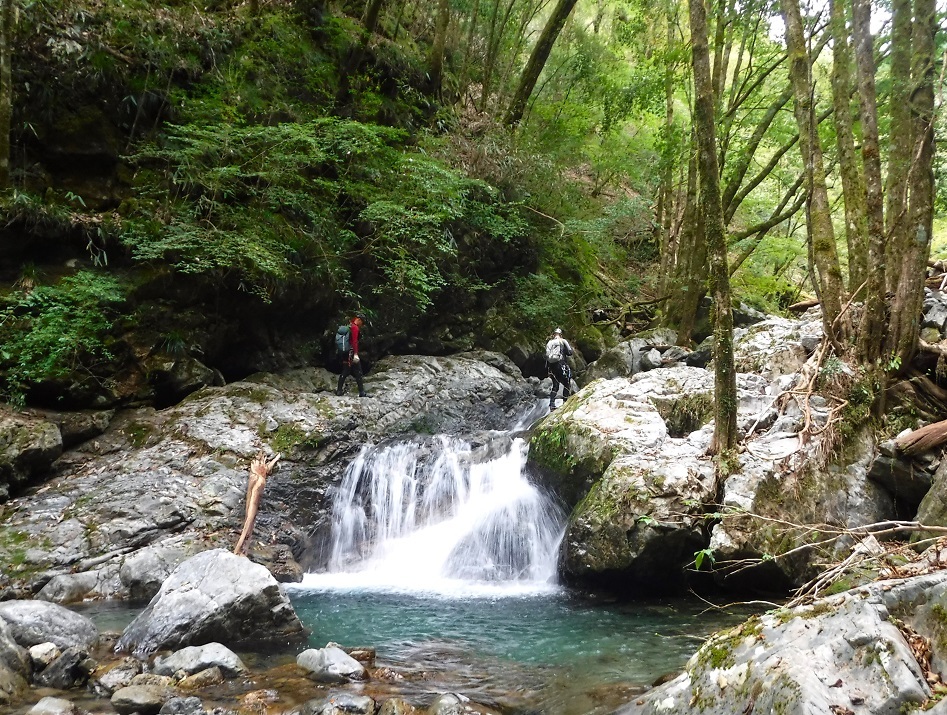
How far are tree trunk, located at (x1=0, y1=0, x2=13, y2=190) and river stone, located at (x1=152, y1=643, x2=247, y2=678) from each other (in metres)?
8.05

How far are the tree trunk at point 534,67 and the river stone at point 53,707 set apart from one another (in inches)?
609

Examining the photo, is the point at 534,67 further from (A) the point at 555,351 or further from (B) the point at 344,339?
(B) the point at 344,339

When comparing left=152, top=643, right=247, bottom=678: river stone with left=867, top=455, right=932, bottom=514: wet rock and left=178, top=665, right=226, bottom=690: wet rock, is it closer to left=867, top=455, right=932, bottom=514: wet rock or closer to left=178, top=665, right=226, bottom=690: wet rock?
left=178, top=665, right=226, bottom=690: wet rock

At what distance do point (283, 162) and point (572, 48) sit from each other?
40.2 feet

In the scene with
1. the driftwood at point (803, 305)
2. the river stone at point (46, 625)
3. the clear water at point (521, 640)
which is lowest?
the clear water at point (521, 640)

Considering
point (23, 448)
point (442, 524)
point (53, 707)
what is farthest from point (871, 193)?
point (23, 448)

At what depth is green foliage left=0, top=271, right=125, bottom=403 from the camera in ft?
29.5

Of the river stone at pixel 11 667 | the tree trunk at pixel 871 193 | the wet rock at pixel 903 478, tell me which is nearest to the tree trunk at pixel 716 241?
the wet rock at pixel 903 478

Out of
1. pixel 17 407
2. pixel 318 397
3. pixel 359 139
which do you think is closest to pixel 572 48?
pixel 359 139

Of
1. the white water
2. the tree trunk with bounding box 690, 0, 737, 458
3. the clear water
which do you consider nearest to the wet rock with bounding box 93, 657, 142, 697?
the clear water

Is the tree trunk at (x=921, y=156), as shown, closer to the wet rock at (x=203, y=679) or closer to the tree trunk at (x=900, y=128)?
the tree trunk at (x=900, y=128)

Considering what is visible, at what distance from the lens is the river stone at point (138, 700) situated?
4.36m

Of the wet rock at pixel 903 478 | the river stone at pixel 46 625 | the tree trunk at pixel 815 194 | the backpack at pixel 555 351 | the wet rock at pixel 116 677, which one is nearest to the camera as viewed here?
the wet rock at pixel 116 677

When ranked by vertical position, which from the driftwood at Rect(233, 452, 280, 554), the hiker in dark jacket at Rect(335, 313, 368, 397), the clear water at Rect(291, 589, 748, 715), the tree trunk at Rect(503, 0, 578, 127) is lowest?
the clear water at Rect(291, 589, 748, 715)
